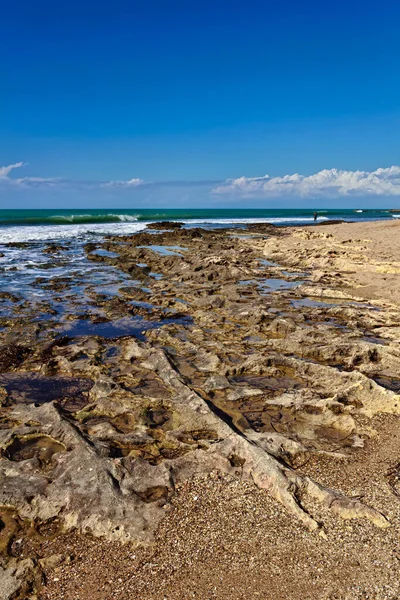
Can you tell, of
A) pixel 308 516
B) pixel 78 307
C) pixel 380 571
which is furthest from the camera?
pixel 78 307

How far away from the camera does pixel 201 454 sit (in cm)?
478

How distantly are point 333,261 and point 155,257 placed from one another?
383 inches

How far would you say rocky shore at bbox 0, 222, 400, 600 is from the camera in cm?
325

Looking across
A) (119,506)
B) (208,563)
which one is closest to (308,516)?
(208,563)

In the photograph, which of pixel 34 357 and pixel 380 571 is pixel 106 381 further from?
pixel 380 571

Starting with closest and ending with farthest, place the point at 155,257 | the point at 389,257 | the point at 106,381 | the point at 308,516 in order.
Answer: the point at 308,516, the point at 106,381, the point at 389,257, the point at 155,257

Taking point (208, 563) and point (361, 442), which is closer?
point (208, 563)

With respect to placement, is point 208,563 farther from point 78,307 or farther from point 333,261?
point 333,261

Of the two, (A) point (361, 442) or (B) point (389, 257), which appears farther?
(B) point (389, 257)

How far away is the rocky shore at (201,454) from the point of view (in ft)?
10.7

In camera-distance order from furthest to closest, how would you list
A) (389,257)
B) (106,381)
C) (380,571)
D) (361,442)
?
(389,257) < (106,381) < (361,442) < (380,571)

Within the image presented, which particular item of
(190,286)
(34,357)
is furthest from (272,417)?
(190,286)

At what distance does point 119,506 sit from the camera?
3947 millimetres

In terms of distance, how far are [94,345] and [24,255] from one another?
19041 mm
